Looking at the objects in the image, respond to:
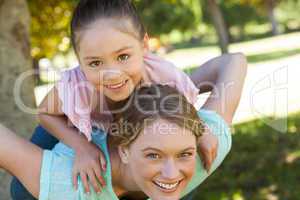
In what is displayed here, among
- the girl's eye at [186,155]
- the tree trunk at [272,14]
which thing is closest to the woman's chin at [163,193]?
the girl's eye at [186,155]

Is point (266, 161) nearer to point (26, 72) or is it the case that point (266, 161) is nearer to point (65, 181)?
point (26, 72)

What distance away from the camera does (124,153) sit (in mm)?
2084

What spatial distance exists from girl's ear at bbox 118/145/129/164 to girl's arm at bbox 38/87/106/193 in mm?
113

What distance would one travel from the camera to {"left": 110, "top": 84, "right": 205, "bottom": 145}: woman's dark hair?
79.1 inches

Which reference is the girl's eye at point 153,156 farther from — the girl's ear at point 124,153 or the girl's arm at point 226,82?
the girl's arm at point 226,82

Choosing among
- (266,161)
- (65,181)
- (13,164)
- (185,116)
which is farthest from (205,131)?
(266,161)

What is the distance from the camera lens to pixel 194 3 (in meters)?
31.4

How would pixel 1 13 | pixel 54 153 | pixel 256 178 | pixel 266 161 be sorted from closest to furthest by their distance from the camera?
pixel 54 153
pixel 1 13
pixel 256 178
pixel 266 161

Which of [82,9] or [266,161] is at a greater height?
[82,9]

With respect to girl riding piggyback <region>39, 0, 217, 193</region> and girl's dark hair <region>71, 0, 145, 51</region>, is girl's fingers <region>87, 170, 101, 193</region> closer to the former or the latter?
girl riding piggyback <region>39, 0, 217, 193</region>

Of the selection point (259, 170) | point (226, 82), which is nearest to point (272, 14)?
point (259, 170)

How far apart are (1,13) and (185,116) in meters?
2.70

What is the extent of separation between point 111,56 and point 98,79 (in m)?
0.13

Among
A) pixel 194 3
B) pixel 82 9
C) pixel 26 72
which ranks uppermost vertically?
pixel 82 9
